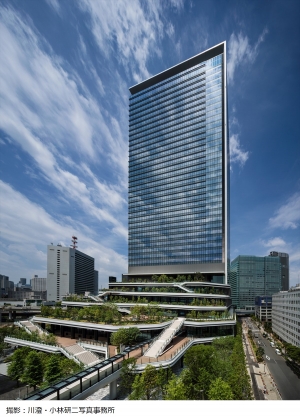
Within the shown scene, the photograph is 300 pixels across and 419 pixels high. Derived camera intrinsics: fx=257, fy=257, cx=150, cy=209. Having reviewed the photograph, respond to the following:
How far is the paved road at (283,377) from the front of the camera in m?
17.9

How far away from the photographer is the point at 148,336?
23094mm

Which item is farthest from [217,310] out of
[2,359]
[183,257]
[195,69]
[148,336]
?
[195,69]

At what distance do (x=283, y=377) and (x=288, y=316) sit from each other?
15.0 meters

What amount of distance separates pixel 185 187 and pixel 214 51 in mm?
25884

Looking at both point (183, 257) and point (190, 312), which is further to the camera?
point (183, 257)

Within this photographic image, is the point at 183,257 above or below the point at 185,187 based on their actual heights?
below

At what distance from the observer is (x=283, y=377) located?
2172 cm

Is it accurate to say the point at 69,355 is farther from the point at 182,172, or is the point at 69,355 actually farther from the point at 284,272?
the point at 284,272

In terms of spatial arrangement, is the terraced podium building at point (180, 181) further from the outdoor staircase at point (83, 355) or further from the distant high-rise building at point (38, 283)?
the distant high-rise building at point (38, 283)

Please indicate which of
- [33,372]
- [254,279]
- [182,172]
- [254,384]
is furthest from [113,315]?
[254,279]

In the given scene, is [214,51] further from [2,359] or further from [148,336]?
[2,359]

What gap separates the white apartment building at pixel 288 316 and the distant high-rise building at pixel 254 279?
39783 mm

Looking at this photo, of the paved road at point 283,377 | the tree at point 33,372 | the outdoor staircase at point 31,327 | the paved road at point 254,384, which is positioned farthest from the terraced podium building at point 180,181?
the tree at point 33,372
